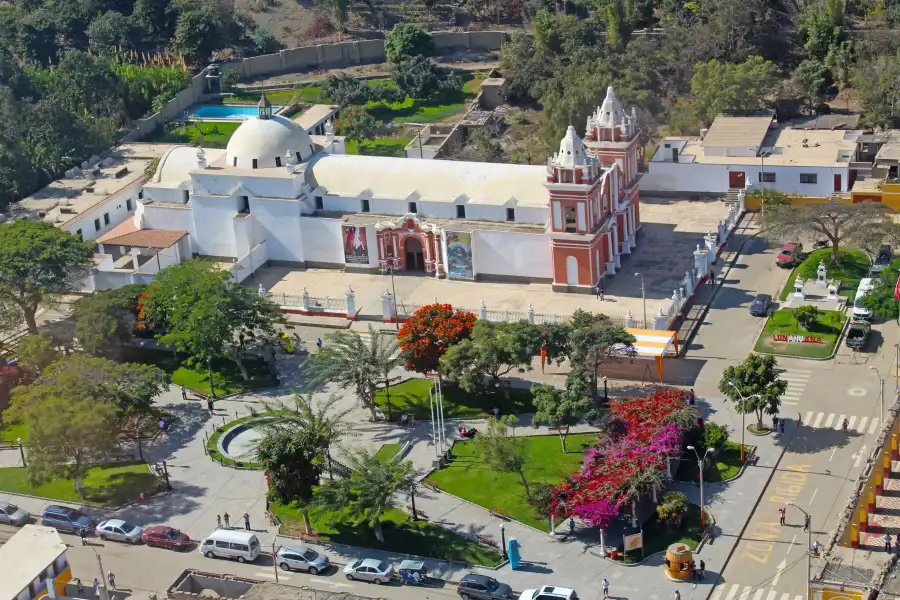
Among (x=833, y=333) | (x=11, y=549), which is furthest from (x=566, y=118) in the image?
(x=11, y=549)

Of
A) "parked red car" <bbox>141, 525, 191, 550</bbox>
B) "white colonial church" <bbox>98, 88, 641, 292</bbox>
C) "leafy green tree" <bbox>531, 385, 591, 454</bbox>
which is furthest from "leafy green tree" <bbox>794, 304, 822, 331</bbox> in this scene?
"parked red car" <bbox>141, 525, 191, 550</bbox>

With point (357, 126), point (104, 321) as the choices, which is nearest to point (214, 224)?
point (104, 321)

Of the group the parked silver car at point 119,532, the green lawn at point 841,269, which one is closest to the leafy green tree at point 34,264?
the parked silver car at point 119,532

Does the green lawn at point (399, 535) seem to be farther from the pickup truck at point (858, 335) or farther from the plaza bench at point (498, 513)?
the pickup truck at point (858, 335)

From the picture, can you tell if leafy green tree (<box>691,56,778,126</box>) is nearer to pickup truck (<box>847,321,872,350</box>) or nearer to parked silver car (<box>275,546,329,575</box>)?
pickup truck (<box>847,321,872,350</box>)

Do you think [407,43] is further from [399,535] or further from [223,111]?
[399,535]

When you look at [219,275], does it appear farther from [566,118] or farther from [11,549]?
[566,118]
